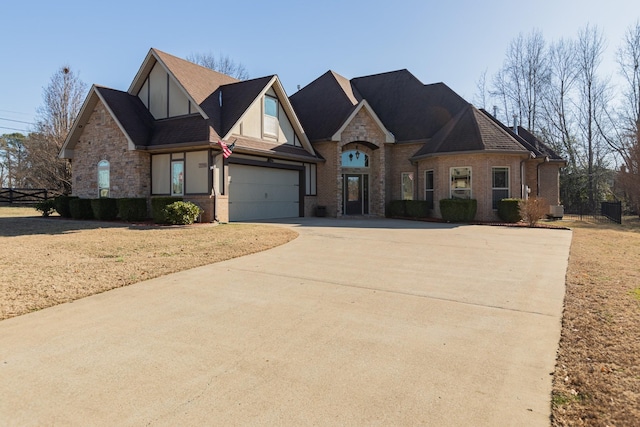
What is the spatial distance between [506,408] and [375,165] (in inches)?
786

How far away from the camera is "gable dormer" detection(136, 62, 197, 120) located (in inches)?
691

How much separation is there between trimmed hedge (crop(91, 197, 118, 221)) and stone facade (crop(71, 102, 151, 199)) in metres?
0.76

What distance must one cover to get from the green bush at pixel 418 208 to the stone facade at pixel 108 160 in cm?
1308

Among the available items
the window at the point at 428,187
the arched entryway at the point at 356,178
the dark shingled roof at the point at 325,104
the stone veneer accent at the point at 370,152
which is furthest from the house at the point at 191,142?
the window at the point at 428,187

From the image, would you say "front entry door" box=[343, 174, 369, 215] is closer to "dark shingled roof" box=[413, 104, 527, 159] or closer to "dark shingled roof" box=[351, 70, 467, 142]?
"dark shingled roof" box=[413, 104, 527, 159]

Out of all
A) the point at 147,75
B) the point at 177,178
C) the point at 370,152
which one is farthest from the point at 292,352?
the point at 370,152

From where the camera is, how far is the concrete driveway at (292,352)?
274 cm

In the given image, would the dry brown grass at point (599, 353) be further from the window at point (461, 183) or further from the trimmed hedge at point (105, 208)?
the trimmed hedge at point (105, 208)

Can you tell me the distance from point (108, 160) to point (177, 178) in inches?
161

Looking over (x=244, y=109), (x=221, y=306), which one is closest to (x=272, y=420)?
(x=221, y=306)

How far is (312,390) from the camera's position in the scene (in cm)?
300

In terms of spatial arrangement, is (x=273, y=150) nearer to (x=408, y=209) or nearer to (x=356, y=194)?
(x=356, y=194)

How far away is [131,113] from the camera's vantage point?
1786 cm

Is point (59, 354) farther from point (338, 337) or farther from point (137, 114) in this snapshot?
point (137, 114)
